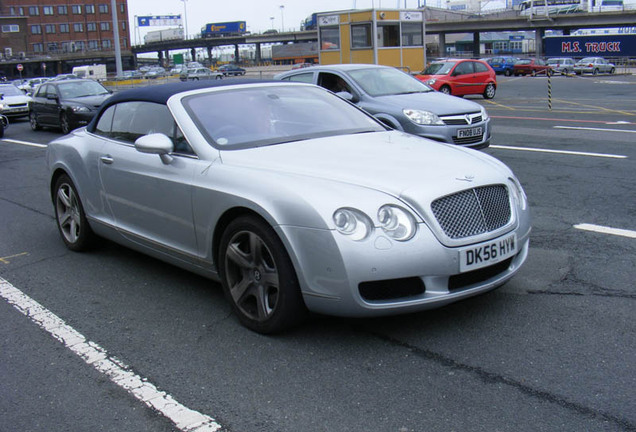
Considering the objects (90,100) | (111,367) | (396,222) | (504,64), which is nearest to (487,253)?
(396,222)

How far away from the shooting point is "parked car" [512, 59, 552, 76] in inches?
2022

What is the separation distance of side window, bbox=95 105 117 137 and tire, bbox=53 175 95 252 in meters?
0.56

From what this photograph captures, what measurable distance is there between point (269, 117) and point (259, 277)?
1420 mm

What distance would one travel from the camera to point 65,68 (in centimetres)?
12900

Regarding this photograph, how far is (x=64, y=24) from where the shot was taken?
13025cm

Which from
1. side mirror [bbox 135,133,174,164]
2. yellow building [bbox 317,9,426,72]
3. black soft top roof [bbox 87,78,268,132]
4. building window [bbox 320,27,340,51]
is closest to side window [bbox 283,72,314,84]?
black soft top roof [bbox 87,78,268,132]

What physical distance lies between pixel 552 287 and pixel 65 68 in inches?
5401

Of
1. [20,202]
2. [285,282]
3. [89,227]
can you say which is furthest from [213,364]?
[20,202]

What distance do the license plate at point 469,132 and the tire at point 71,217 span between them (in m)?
6.11

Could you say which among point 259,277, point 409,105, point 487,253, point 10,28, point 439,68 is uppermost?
point 10,28

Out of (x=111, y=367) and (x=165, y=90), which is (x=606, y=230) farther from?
(x=111, y=367)

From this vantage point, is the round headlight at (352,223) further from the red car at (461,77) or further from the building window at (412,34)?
the building window at (412,34)

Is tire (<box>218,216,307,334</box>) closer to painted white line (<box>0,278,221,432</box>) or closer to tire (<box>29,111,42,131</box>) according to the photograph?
painted white line (<box>0,278,221,432</box>)

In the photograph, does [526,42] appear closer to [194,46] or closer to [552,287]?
[194,46]
